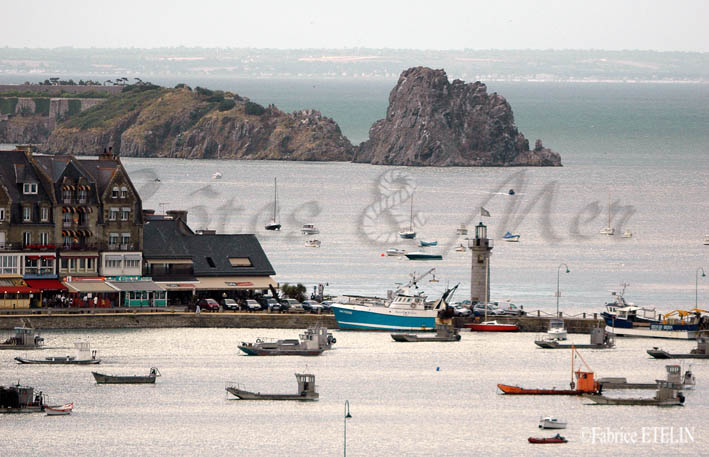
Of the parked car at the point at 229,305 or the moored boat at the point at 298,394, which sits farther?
the parked car at the point at 229,305

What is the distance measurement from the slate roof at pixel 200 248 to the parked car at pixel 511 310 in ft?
45.5

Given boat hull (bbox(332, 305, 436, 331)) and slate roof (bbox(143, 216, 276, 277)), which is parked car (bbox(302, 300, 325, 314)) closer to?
Result: boat hull (bbox(332, 305, 436, 331))

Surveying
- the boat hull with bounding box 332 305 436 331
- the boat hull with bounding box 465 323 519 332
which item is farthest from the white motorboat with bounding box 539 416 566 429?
the boat hull with bounding box 465 323 519 332

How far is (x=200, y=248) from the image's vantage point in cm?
10262

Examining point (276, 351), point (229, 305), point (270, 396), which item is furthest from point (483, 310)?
point (270, 396)

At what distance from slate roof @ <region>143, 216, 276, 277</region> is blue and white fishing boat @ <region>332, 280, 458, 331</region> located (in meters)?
6.22

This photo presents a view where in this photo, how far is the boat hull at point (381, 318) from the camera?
322ft

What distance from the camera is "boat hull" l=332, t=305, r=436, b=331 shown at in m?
98.1

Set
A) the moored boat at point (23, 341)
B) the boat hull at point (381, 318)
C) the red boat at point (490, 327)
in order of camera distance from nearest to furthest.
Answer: the moored boat at point (23, 341), the boat hull at point (381, 318), the red boat at point (490, 327)

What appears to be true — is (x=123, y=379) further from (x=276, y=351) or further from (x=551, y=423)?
(x=551, y=423)

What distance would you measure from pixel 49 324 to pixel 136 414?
20.0 m

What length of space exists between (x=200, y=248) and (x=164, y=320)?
870 cm

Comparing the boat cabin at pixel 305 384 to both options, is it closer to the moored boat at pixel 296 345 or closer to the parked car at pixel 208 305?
the moored boat at pixel 296 345

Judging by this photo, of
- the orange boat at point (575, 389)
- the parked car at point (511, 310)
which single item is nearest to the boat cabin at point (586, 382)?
the orange boat at point (575, 389)
